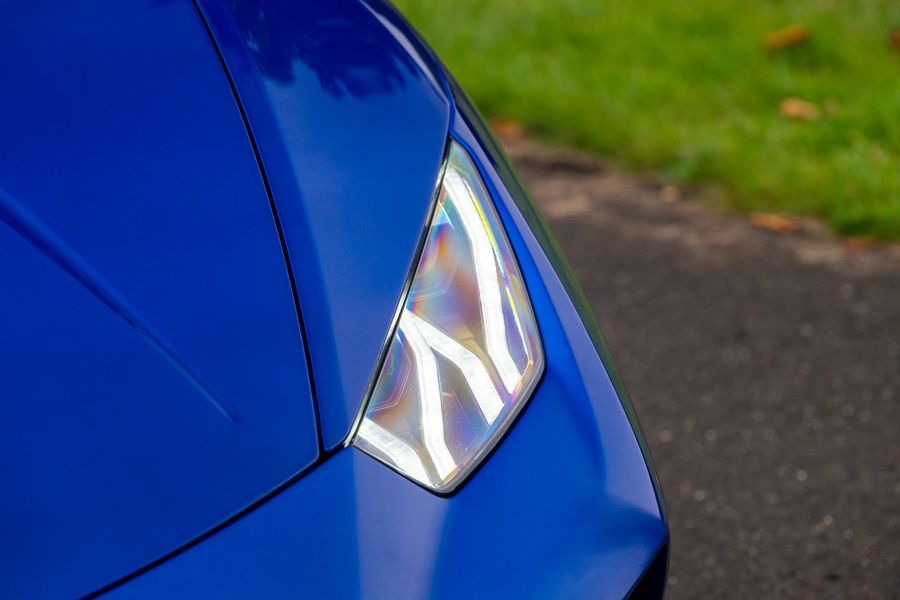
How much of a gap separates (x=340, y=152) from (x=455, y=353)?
0.90 feet

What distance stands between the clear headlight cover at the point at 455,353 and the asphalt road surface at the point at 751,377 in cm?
82

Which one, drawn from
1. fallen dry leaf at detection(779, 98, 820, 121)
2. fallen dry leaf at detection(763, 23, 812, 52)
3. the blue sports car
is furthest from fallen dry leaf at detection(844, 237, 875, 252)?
the blue sports car

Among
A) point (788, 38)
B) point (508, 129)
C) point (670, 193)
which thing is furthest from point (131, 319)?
point (788, 38)

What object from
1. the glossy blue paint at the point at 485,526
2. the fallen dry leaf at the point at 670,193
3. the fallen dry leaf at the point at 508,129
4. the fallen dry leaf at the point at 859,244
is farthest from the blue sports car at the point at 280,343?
the fallen dry leaf at the point at 508,129

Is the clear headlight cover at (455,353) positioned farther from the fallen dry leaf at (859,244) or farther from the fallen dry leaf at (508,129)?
the fallen dry leaf at (508,129)

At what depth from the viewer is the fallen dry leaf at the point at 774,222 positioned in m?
2.92

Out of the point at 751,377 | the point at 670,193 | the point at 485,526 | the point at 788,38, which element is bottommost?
the point at 788,38

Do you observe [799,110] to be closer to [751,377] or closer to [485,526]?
[751,377]

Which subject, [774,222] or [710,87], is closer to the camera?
[774,222]

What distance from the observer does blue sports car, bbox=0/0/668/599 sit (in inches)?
39.4

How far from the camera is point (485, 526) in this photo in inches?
41.1

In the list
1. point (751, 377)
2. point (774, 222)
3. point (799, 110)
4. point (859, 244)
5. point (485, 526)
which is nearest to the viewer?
point (485, 526)

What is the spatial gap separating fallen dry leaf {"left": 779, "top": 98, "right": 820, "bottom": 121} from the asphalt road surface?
1.65 ft

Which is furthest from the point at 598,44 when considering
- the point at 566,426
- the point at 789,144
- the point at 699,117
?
the point at 566,426
